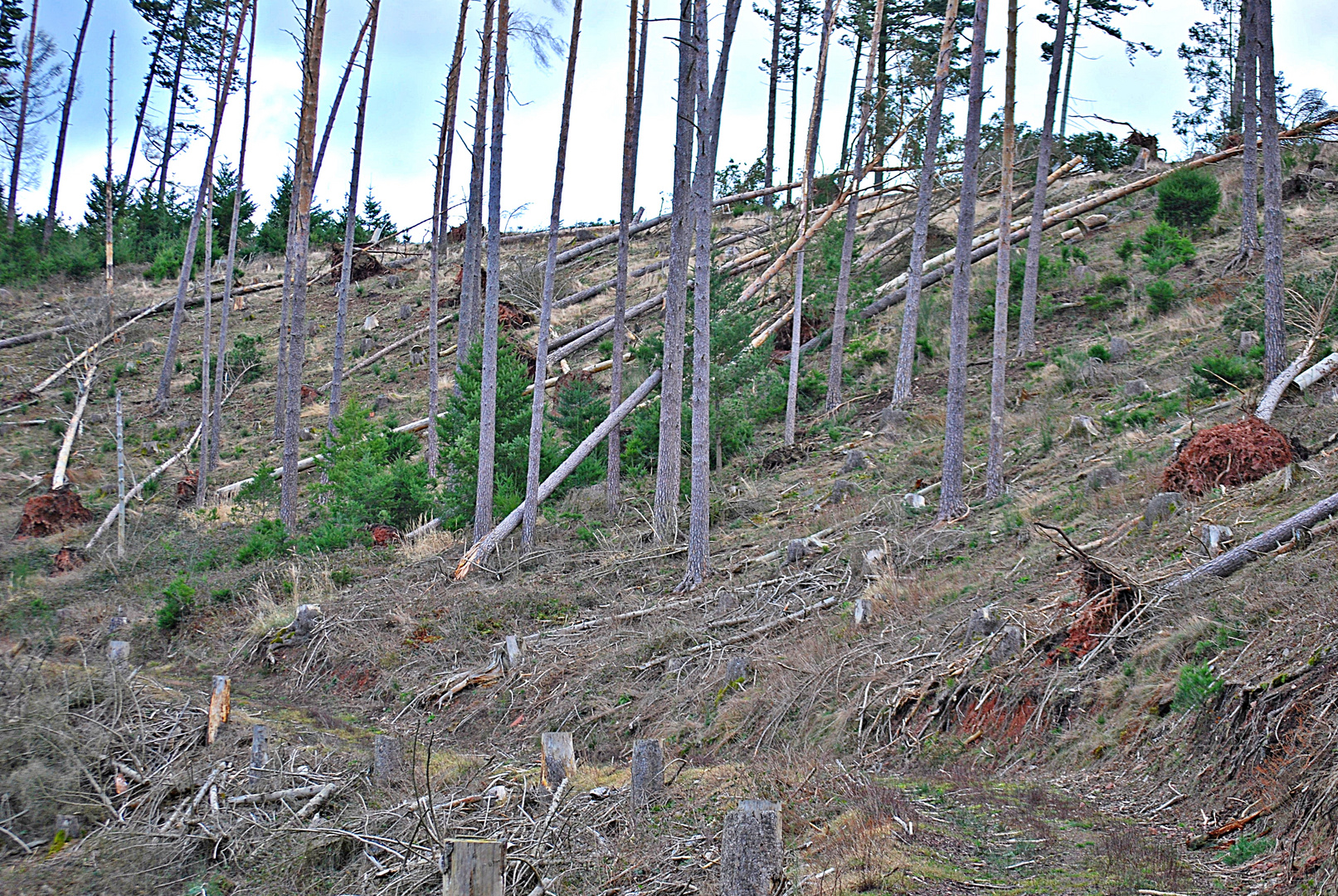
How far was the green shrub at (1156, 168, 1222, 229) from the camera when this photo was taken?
23.2 metres

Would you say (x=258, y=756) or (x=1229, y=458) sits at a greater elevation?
(x=1229, y=458)

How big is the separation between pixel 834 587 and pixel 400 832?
6.00m

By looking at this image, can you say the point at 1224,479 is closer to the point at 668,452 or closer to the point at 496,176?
the point at 668,452

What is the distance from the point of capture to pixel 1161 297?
62.5ft

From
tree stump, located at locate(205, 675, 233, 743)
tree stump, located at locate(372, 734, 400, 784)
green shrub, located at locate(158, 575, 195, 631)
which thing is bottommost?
green shrub, located at locate(158, 575, 195, 631)

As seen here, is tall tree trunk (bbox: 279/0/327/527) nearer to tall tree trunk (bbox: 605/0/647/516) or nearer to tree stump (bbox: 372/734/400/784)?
tall tree trunk (bbox: 605/0/647/516)

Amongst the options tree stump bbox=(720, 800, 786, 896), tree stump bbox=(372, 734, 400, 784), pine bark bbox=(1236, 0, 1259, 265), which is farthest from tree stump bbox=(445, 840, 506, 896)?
pine bark bbox=(1236, 0, 1259, 265)

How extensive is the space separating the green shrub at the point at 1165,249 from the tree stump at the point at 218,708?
799 inches

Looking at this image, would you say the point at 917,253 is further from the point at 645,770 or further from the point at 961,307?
the point at 645,770

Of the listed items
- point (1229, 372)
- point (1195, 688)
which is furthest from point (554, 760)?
point (1229, 372)

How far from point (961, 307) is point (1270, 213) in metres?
4.99

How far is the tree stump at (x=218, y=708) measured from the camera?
8.80m

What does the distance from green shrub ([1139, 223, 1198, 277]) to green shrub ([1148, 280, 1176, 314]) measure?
71.6 inches

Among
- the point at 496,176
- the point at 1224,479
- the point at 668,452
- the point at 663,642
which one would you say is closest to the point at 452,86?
the point at 496,176
